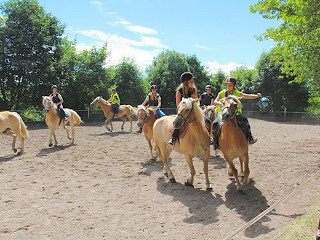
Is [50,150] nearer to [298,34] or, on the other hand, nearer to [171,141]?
[171,141]

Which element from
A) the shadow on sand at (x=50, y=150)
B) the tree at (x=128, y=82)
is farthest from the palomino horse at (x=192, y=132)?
the tree at (x=128, y=82)

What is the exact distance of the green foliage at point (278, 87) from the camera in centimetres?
2564

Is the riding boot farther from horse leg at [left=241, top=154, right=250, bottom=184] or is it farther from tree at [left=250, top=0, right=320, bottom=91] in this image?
tree at [left=250, top=0, right=320, bottom=91]

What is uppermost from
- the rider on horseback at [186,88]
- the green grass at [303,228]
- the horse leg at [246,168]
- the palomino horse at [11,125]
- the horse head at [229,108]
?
the rider on horseback at [186,88]

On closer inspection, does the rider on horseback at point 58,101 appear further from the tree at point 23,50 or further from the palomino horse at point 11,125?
the tree at point 23,50

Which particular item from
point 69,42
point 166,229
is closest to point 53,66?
point 69,42

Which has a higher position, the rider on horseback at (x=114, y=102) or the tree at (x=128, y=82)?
the tree at (x=128, y=82)

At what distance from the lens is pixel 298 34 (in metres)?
10.4

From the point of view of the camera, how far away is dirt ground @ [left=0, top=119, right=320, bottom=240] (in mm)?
3994

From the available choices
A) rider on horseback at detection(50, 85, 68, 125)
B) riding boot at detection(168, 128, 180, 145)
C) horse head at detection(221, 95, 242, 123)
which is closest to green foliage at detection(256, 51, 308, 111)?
rider on horseback at detection(50, 85, 68, 125)

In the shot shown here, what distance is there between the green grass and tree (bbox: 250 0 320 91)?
323 inches

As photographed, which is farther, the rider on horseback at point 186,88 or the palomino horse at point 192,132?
the rider on horseback at point 186,88

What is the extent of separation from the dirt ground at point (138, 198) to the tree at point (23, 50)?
1370 centimetres

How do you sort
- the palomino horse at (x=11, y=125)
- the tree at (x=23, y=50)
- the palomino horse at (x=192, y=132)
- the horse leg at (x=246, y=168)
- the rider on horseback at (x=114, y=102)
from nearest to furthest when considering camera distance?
the palomino horse at (x=192, y=132) → the horse leg at (x=246, y=168) → the palomino horse at (x=11, y=125) → the rider on horseback at (x=114, y=102) → the tree at (x=23, y=50)
